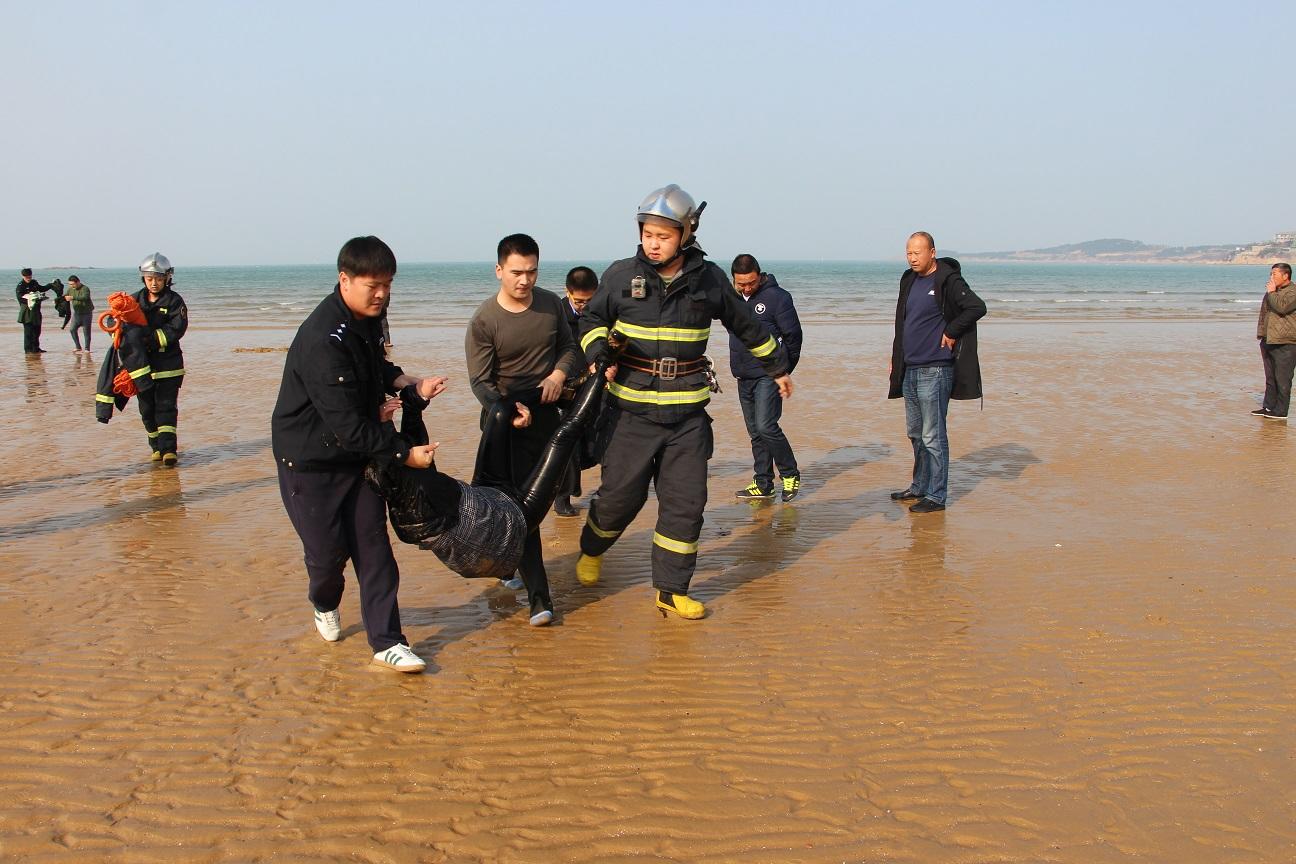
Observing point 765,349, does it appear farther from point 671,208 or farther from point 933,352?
point 933,352

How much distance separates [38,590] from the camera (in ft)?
18.7

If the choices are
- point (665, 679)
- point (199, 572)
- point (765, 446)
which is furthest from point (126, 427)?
point (665, 679)

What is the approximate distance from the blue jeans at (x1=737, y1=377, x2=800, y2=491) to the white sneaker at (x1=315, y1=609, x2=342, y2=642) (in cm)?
390

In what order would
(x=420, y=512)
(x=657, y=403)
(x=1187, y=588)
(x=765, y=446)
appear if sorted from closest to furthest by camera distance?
(x=420, y=512)
(x=657, y=403)
(x=1187, y=588)
(x=765, y=446)

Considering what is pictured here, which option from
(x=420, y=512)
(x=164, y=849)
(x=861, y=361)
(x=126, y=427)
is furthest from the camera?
(x=861, y=361)

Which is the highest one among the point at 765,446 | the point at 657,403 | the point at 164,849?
the point at 657,403

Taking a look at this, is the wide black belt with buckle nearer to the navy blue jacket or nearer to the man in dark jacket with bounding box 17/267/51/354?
the navy blue jacket

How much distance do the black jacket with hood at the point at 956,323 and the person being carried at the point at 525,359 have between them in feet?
9.83

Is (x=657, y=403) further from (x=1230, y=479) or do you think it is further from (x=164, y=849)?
(x=1230, y=479)

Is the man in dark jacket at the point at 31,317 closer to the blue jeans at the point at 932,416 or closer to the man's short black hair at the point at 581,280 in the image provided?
the man's short black hair at the point at 581,280

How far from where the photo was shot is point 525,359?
5.34 meters

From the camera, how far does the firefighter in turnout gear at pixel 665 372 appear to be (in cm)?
504

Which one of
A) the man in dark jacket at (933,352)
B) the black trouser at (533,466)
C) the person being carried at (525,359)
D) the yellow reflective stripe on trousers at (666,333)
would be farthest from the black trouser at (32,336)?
the yellow reflective stripe on trousers at (666,333)

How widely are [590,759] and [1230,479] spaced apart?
22.7 ft
